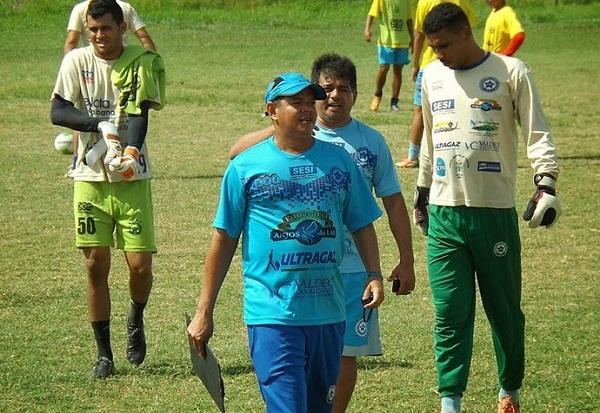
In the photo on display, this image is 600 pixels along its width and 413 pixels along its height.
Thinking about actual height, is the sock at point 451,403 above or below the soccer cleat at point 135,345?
above

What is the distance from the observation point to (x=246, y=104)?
67.4 feet

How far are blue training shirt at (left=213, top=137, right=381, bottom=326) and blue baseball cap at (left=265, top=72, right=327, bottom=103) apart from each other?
0.22 meters

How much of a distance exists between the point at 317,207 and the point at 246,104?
49.1 ft

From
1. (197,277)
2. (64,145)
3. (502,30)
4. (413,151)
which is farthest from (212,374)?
(502,30)

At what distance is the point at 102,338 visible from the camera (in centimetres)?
813

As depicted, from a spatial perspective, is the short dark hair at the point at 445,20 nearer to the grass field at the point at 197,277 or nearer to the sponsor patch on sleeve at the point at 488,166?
the sponsor patch on sleeve at the point at 488,166

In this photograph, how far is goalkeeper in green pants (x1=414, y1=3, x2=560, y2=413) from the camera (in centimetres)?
704

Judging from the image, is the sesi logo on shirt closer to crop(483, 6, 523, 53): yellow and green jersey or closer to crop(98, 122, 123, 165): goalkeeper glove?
crop(98, 122, 123, 165): goalkeeper glove

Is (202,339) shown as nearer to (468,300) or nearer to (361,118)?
(468,300)

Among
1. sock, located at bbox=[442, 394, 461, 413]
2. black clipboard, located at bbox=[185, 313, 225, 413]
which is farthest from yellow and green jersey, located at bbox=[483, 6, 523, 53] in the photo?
black clipboard, located at bbox=[185, 313, 225, 413]

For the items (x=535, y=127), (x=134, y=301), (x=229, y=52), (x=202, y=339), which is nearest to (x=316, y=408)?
(x=202, y=339)

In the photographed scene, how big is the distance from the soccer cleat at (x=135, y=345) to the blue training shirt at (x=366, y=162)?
2071 millimetres

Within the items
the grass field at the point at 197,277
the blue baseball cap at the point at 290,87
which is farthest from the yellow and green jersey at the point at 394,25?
the blue baseball cap at the point at 290,87

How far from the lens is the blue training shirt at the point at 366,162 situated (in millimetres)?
6691
